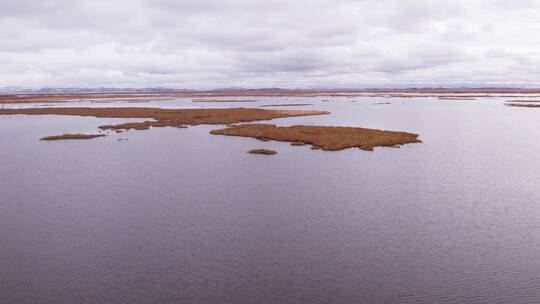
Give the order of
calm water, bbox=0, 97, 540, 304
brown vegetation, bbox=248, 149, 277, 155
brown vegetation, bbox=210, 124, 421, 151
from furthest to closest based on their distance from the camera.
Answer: brown vegetation, bbox=210, 124, 421, 151 < brown vegetation, bbox=248, 149, 277, 155 < calm water, bbox=0, 97, 540, 304

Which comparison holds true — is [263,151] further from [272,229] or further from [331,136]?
[272,229]

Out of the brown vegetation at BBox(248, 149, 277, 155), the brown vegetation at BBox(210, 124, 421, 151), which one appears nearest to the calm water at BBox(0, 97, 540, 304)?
the brown vegetation at BBox(248, 149, 277, 155)

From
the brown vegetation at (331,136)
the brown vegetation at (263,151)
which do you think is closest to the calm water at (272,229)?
the brown vegetation at (263,151)

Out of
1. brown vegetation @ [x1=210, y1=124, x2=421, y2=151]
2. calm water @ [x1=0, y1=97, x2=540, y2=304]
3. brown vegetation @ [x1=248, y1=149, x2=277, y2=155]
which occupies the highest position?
brown vegetation @ [x1=210, y1=124, x2=421, y2=151]

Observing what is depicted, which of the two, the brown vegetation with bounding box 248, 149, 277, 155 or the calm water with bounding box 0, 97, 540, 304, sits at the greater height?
the brown vegetation with bounding box 248, 149, 277, 155

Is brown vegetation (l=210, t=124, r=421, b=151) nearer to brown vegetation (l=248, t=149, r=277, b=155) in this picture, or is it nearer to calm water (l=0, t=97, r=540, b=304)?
brown vegetation (l=248, t=149, r=277, b=155)

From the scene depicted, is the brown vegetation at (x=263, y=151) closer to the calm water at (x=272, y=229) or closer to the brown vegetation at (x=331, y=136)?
the calm water at (x=272, y=229)

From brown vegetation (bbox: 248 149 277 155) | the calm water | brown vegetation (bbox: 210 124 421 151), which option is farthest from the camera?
brown vegetation (bbox: 210 124 421 151)
